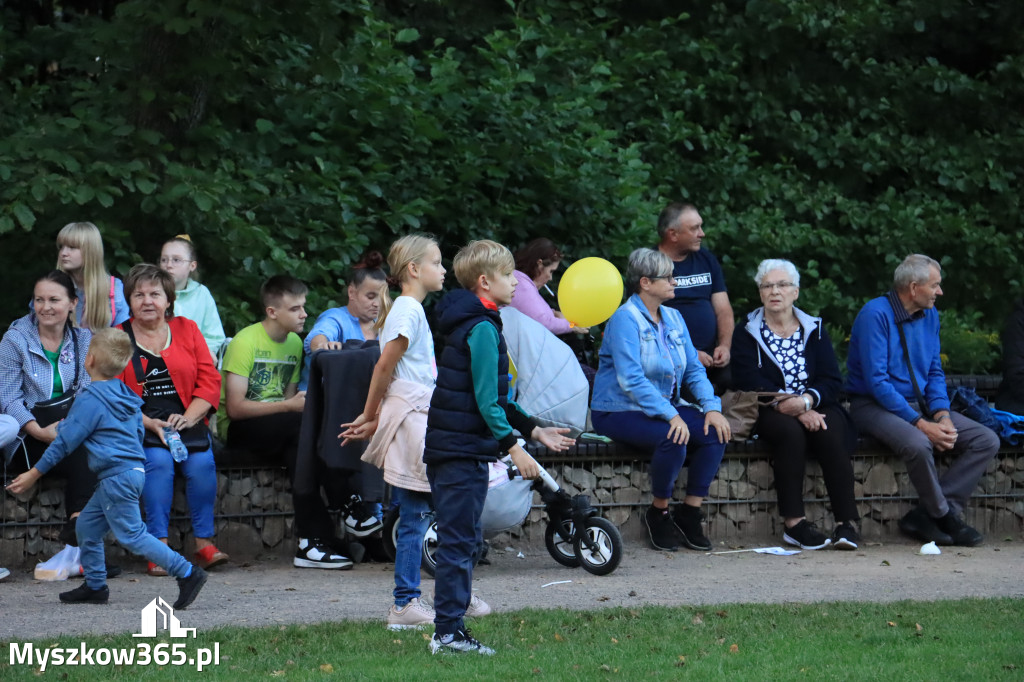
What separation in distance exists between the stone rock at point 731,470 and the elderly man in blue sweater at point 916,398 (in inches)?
34.3

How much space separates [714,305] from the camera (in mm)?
10125

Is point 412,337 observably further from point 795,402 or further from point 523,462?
point 795,402

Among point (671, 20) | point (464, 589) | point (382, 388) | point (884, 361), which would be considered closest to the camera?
point (464, 589)

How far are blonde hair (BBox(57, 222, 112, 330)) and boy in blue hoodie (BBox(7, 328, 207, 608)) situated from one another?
1.45m

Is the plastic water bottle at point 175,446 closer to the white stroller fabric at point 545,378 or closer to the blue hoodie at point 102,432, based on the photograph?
the blue hoodie at point 102,432

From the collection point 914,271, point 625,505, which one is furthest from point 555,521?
point 914,271

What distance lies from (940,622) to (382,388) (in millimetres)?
2701

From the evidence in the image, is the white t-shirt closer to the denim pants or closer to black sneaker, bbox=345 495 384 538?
the denim pants

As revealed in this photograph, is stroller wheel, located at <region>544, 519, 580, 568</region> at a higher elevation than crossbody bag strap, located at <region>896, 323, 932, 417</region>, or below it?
below

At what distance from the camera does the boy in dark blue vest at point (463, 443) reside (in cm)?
581

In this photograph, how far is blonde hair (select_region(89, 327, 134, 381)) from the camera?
22.7 feet

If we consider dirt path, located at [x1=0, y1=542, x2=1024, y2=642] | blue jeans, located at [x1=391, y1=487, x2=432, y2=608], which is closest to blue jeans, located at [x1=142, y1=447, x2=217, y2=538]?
dirt path, located at [x1=0, y1=542, x2=1024, y2=642]

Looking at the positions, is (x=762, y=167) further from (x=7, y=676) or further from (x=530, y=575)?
(x=7, y=676)

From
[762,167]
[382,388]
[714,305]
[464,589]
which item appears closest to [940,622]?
[464,589]
